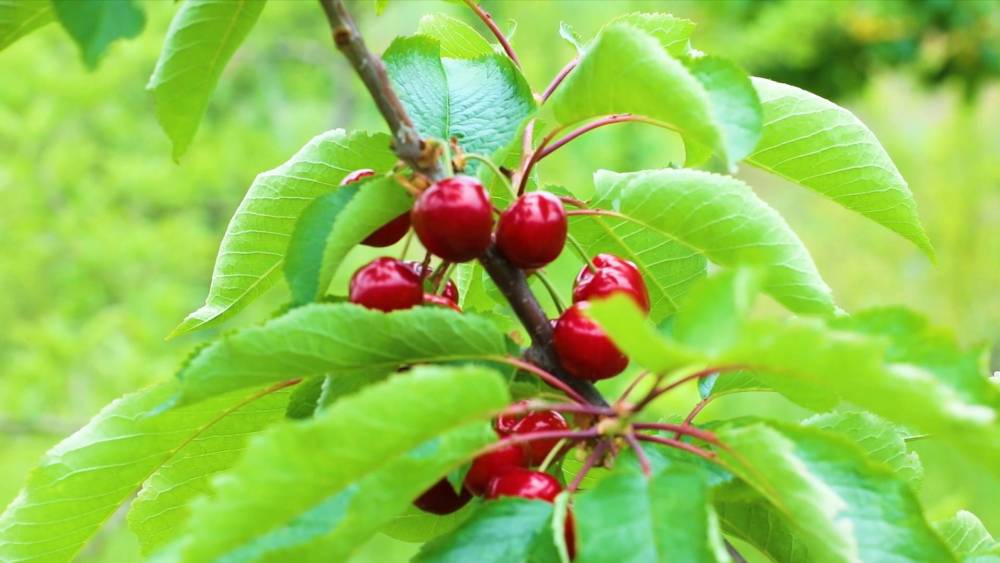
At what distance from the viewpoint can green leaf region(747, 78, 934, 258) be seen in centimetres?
73

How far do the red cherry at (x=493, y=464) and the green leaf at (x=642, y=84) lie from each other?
202mm

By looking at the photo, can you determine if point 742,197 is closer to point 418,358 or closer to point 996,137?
point 418,358

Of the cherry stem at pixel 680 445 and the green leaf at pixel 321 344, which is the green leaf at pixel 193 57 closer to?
the green leaf at pixel 321 344

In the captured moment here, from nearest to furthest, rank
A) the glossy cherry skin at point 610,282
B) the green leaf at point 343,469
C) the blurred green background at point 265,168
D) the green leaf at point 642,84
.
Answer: the green leaf at point 343,469 < the green leaf at point 642,84 < the glossy cherry skin at point 610,282 < the blurred green background at point 265,168

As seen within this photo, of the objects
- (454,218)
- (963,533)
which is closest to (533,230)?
(454,218)

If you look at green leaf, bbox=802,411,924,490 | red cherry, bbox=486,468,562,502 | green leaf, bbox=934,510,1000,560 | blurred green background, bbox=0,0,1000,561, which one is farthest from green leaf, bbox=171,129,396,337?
blurred green background, bbox=0,0,1000,561

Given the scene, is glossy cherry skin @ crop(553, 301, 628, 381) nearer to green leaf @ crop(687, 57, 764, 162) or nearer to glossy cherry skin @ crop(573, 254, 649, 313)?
glossy cherry skin @ crop(573, 254, 649, 313)

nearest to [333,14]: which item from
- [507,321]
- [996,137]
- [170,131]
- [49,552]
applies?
[170,131]

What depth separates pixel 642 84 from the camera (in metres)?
0.56

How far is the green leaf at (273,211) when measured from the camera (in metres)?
0.69

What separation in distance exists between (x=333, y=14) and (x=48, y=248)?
4061 millimetres

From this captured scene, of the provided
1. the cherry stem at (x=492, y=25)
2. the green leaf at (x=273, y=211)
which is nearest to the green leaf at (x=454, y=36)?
the cherry stem at (x=492, y=25)

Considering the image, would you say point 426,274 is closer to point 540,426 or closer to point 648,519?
point 540,426

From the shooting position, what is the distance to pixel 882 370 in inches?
17.0
